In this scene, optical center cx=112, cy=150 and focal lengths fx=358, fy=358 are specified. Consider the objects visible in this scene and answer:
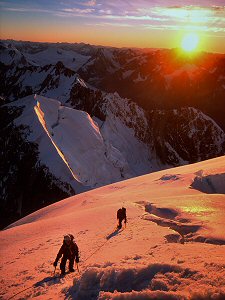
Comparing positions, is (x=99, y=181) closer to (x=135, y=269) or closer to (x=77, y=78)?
(x=135, y=269)

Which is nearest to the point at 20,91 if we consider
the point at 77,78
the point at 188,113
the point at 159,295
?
the point at 77,78

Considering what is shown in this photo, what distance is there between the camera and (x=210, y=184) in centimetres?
2344

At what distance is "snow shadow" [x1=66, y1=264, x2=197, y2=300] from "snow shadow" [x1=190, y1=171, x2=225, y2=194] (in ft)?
50.0

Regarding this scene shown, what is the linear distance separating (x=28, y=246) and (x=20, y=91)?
123276 millimetres

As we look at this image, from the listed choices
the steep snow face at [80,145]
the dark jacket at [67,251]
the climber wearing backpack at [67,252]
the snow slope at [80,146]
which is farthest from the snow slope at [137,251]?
the steep snow face at [80,145]

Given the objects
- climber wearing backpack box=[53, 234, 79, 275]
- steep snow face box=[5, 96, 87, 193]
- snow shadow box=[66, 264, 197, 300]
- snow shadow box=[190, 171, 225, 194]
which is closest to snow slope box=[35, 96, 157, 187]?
steep snow face box=[5, 96, 87, 193]

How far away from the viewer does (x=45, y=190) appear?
4619 centimetres

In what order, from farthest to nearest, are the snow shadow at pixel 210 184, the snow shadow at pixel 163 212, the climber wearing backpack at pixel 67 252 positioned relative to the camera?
1. the snow shadow at pixel 210 184
2. the snow shadow at pixel 163 212
3. the climber wearing backpack at pixel 67 252

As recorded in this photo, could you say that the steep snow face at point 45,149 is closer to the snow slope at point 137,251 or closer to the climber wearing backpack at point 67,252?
the snow slope at point 137,251

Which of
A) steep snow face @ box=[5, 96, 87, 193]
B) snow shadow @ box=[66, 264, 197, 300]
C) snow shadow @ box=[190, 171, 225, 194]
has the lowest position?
snow shadow @ box=[66, 264, 197, 300]

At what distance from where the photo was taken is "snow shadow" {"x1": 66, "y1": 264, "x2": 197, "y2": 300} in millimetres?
7691

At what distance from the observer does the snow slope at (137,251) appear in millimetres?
7594

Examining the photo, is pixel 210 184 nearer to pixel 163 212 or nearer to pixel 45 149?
pixel 163 212

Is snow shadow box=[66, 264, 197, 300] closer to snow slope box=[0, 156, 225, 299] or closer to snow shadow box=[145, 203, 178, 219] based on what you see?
snow slope box=[0, 156, 225, 299]
